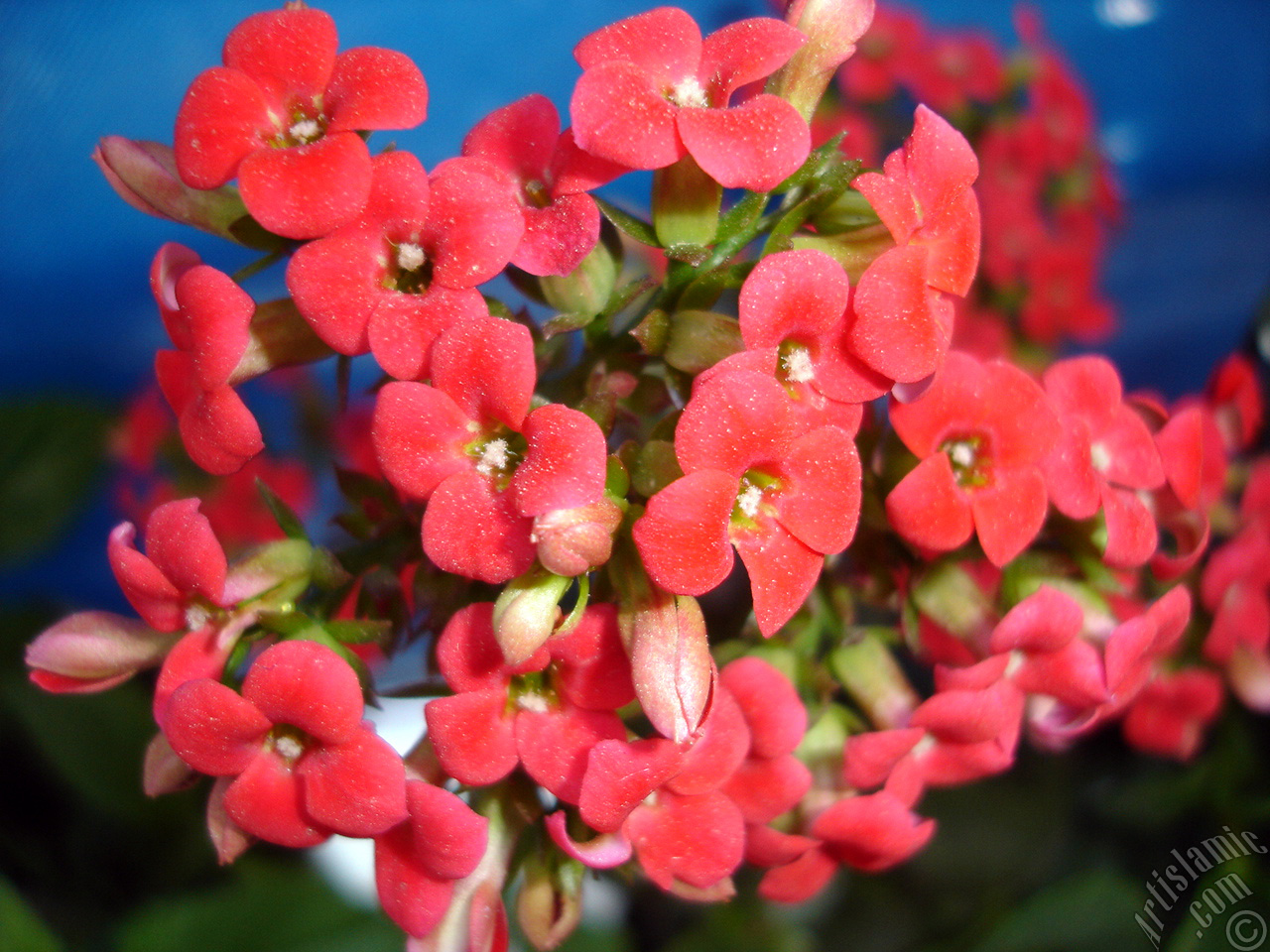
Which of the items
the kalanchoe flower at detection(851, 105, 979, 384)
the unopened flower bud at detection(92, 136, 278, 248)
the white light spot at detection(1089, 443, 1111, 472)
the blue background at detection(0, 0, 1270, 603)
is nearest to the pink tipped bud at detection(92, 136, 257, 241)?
the unopened flower bud at detection(92, 136, 278, 248)

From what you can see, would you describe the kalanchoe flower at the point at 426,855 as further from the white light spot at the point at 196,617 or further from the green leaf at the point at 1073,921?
the green leaf at the point at 1073,921

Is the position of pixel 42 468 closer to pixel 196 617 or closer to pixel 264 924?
pixel 264 924

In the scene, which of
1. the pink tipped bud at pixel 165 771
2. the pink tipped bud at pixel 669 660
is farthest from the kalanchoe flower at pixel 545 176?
the pink tipped bud at pixel 165 771

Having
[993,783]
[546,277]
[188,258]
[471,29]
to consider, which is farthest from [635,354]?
[471,29]

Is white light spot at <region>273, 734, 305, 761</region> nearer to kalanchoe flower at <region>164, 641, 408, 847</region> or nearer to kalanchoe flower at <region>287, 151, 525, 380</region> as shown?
kalanchoe flower at <region>164, 641, 408, 847</region>

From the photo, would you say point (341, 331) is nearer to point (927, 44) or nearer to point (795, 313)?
point (795, 313)

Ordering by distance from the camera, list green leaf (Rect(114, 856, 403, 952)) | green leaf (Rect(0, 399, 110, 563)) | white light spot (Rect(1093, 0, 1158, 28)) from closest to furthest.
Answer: green leaf (Rect(114, 856, 403, 952)) < green leaf (Rect(0, 399, 110, 563)) < white light spot (Rect(1093, 0, 1158, 28))
